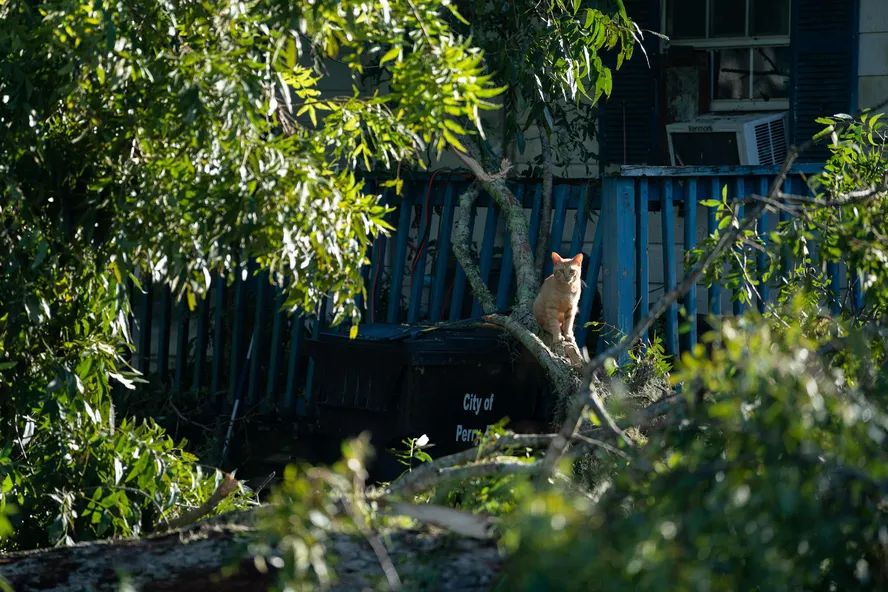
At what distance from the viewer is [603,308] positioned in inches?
263

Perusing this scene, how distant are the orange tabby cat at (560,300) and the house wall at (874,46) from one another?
139 inches

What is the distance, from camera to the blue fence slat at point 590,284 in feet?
22.1

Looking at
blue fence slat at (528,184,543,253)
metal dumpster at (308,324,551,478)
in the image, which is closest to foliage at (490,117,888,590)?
metal dumpster at (308,324,551,478)

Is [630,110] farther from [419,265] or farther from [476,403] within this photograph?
[476,403]

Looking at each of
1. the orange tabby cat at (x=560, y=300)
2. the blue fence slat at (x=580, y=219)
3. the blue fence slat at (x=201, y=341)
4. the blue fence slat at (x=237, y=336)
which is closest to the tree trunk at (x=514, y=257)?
the orange tabby cat at (x=560, y=300)

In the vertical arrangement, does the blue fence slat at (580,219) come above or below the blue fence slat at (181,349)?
above

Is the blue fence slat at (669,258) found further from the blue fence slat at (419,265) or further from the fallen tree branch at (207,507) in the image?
the fallen tree branch at (207,507)

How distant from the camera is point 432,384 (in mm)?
6004

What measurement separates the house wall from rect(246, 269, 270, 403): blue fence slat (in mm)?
4732

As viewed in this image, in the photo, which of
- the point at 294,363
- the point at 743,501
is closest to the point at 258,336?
the point at 294,363

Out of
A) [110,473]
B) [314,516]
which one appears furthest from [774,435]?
[110,473]

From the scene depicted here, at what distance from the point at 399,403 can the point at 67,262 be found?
8.30 ft

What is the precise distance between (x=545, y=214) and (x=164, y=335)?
10.5 feet

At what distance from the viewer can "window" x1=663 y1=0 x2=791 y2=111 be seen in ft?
28.9
